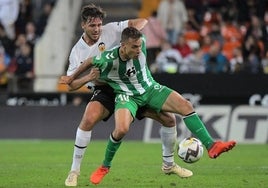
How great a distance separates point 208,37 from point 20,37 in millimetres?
4869

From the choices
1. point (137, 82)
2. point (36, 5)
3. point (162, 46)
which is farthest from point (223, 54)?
point (137, 82)

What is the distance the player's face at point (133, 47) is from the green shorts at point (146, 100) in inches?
22.4

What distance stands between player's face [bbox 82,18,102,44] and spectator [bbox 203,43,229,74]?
829cm

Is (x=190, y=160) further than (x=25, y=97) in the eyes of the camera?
No

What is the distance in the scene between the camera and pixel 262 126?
17859 mm

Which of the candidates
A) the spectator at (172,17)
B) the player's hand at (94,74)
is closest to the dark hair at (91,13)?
the player's hand at (94,74)

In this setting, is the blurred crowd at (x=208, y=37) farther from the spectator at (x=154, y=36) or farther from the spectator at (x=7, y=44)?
the spectator at (x=7, y=44)

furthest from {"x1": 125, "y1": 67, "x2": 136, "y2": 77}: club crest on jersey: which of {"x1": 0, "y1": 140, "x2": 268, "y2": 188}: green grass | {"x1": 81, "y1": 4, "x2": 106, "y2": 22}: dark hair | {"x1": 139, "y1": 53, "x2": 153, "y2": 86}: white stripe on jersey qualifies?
{"x1": 0, "y1": 140, "x2": 268, "y2": 188}: green grass

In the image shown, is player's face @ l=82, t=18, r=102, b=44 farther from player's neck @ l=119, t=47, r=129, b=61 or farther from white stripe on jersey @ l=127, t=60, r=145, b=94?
white stripe on jersey @ l=127, t=60, r=145, b=94

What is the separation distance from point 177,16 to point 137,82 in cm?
1073

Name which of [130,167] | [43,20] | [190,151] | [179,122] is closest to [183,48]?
[179,122]

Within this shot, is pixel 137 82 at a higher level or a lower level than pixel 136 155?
higher

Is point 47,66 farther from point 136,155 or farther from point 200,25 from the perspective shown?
point 136,155

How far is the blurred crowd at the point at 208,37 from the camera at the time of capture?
19.1 meters
